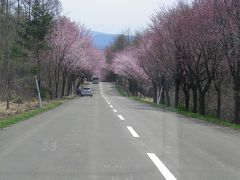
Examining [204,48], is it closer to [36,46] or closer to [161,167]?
[36,46]

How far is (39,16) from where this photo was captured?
3631cm

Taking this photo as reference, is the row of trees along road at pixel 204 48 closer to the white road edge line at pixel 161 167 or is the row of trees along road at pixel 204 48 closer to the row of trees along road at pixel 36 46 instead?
the row of trees along road at pixel 36 46

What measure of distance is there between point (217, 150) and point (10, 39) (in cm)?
3692

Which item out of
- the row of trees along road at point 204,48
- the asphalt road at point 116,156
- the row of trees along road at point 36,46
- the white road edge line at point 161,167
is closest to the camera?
the white road edge line at point 161,167

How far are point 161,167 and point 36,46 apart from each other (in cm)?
3026

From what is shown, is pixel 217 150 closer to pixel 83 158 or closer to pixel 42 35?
pixel 83 158

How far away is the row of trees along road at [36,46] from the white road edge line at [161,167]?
959 inches

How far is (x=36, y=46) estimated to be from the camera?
37031 mm

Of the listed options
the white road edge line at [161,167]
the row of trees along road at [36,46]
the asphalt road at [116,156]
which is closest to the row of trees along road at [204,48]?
the row of trees along road at [36,46]

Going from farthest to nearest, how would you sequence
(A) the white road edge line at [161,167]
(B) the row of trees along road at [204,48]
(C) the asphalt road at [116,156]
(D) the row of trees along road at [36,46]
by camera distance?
(D) the row of trees along road at [36,46] < (B) the row of trees along road at [204,48] < (C) the asphalt road at [116,156] < (A) the white road edge line at [161,167]

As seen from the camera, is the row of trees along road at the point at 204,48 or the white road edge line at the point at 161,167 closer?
the white road edge line at the point at 161,167

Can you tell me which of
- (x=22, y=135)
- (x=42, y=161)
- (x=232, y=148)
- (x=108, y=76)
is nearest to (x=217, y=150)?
(x=232, y=148)

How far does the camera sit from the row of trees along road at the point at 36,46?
36781 millimetres

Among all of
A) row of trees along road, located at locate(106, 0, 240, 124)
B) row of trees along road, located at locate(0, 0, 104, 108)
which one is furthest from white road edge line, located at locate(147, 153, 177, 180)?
row of trees along road, located at locate(0, 0, 104, 108)
